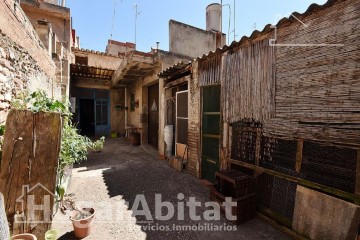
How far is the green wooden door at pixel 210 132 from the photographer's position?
494cm

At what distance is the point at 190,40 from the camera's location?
8344 mm

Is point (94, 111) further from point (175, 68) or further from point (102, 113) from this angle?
point (175, 68)

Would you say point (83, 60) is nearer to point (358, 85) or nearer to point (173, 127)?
point (173, 127)

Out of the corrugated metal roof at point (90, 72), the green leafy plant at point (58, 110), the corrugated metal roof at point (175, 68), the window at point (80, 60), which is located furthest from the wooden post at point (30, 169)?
the window at point (80, 60)

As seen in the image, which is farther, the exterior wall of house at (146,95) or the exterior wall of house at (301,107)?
the exterior wall of house at (146,95)

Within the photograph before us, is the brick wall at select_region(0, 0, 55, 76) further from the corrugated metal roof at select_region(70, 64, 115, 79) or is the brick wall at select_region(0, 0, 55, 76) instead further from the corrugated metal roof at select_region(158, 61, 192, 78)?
the corrugated metal roof at select_region(70, 64, 115, 79)

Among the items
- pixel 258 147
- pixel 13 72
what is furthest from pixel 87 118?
pixel 258 147

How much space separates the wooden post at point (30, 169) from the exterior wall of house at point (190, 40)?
6208 mm

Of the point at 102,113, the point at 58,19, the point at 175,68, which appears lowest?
the point at 102,113

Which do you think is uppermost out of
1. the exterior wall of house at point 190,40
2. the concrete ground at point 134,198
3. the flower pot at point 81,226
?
the exterior wall of house at point 190,40

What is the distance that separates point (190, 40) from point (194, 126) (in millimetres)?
4526

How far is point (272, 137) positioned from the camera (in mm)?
3453

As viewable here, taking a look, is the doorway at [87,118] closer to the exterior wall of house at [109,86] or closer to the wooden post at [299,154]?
the exterior wall of house at [109,86]

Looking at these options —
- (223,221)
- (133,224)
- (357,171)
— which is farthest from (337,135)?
(133,224)
